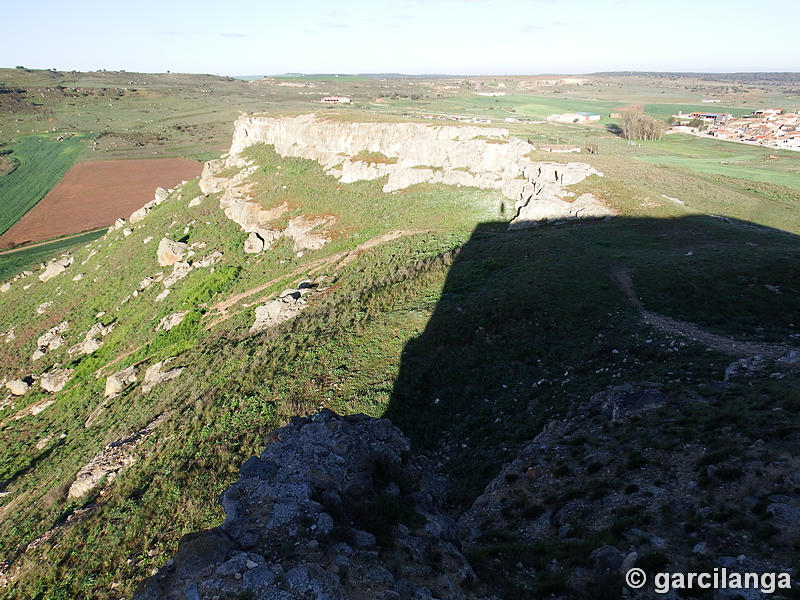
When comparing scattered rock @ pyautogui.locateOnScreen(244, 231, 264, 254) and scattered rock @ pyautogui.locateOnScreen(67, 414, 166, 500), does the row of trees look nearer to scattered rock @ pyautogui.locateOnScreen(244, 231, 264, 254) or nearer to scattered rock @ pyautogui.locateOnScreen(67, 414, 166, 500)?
scattered rock @ pyautogui.locateOnScreen(244, 231, 264, 254)

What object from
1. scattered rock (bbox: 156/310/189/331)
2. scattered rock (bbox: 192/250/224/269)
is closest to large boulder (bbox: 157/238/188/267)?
scattered rock (bbox: 192/250/224/269)

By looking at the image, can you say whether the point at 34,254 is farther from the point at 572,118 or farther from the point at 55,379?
the point at 572,118

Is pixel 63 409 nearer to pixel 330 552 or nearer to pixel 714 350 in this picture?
pixel 330 552

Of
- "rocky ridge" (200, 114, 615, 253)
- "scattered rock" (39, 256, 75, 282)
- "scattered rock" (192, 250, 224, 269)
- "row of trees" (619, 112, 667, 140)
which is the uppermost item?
"row of trees" (619, 112, 667, 140)

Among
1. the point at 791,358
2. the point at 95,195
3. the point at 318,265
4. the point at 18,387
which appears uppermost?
the point at 791,358

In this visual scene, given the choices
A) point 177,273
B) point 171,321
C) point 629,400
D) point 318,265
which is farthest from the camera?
point 177,273

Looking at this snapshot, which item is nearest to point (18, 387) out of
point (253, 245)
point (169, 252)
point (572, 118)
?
point (169, 252)

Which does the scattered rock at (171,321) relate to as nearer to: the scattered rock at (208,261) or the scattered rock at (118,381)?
the scattered rock at (118,381)
